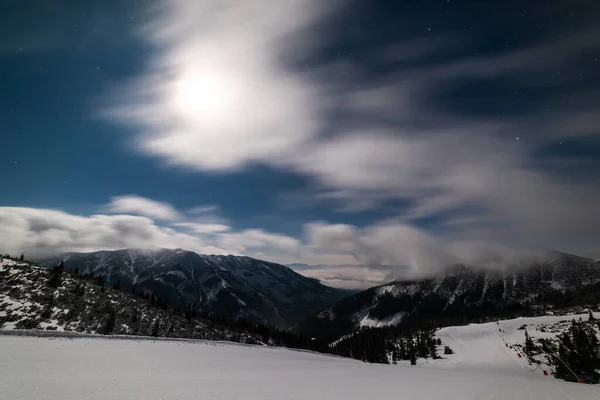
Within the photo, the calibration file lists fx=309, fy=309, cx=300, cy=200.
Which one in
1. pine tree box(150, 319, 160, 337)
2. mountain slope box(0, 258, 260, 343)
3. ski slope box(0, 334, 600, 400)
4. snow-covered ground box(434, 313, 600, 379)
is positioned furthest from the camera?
pine tree box(150, 319, 160, 337)

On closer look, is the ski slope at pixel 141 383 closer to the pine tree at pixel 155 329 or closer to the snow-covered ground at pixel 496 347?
the snow-covered ground at pixel 496 347

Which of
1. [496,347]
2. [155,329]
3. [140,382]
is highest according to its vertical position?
[140,382]

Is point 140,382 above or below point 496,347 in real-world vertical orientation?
above

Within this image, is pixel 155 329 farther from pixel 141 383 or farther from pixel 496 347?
pixel 496 347

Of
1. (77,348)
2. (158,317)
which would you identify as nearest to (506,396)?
(77,348)

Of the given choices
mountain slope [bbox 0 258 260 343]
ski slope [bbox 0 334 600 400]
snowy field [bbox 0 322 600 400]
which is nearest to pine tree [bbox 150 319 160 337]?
mountain slope [bbox 0 258 260 343]

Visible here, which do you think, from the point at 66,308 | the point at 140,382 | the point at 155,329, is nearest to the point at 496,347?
the point at 155,329

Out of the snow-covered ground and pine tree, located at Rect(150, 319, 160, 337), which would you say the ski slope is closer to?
the snow-covered ground

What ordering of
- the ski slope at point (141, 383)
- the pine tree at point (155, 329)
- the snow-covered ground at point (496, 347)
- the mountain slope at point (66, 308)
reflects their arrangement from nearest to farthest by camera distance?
the ski slope at point (141, 383) → the mountain slope at point (66, 308) → the snow-covered ground at point (496, 347) → the pine tree at point (155, 329)

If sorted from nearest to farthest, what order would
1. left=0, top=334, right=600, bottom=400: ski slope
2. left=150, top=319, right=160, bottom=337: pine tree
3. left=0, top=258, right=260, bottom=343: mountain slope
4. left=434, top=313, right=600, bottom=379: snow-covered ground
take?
left=0, top=334, right=600, bottom=400: ski slope < left=0, top=258, right=260, bottom=343: mountain slope < left=434, top=313, right=600, bottom=379: snow-covered ground < left=150, top=319, right=160, bottom=337: pine tree

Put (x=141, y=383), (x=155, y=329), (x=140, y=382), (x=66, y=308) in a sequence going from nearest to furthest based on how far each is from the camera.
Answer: (x=141, y=383) < (x=140, y=382) < (x=66, y=308) < (x=155, y=329)

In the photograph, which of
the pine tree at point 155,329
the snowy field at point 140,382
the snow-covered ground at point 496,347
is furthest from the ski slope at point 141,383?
the pine tree at point 155,329

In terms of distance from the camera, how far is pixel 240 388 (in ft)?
49.6

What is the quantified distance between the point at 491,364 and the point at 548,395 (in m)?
70.9
